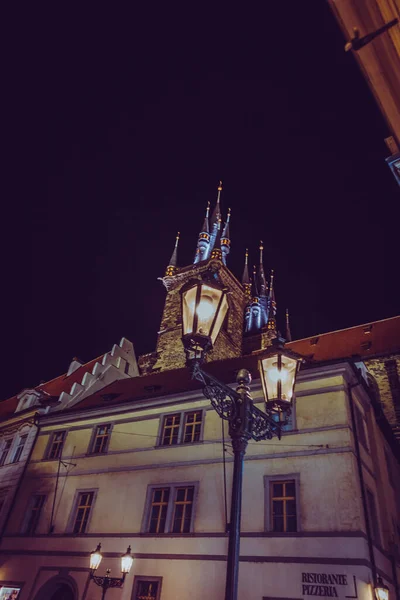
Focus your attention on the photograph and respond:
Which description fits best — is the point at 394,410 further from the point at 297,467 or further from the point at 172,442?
the point at 172,442

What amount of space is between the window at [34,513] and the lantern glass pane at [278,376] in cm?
1781

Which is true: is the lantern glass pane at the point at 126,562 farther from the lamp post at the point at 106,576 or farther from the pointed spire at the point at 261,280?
the pointed spire at the point at 261,280

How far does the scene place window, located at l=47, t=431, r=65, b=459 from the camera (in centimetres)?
2119

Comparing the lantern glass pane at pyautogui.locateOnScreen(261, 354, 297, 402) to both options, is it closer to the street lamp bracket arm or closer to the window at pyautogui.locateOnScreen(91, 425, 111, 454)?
the street lamp bracket arm

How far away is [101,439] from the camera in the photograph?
2027 cm

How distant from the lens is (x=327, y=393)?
15.6 metres

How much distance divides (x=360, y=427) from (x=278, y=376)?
441 inches

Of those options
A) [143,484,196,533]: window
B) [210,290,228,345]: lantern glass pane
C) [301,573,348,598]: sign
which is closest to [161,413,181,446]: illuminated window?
[143,484,196,533]: window

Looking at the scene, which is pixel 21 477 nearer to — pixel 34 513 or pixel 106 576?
pixel 34 513

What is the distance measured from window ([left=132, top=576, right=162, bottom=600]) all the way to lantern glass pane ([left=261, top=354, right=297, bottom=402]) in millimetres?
11946

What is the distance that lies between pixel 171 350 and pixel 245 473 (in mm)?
21343

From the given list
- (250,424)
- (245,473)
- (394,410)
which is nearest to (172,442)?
(245,473)

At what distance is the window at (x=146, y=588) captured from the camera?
1445 centimetres

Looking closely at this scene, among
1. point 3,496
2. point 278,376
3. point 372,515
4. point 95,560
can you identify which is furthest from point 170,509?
point 278,376
